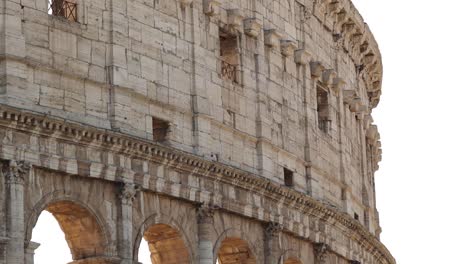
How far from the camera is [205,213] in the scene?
40.9m

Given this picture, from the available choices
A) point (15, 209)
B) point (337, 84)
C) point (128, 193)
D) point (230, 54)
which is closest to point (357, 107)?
point (337, 84)

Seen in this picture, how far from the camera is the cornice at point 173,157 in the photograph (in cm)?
3575

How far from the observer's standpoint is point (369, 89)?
58.5 metres

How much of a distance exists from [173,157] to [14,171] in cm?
525

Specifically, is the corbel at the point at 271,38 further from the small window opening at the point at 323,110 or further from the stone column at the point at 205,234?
the stone column at the point at 205,234

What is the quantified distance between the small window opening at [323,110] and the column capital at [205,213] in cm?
932

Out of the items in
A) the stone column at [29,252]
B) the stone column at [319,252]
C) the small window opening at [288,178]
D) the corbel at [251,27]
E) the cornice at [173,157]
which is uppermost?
the corbel at [251,27]

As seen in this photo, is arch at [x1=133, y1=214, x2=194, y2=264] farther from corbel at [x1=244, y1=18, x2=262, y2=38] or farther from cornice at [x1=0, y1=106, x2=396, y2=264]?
corbel at [x1=244, y1=18, x2=262, y2=38]

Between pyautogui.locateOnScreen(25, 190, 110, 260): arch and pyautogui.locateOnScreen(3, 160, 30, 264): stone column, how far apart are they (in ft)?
4.80

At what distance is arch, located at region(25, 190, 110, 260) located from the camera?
37312 millimetres

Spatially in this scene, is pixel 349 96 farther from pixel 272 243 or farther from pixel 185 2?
pixel 185 2

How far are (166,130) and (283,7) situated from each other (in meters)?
8.38

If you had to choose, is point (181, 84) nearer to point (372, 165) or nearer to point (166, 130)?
point (166, 130)

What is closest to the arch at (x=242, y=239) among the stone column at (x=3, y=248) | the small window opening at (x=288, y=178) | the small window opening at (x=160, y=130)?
the small window opening at (x=288, y=178)
